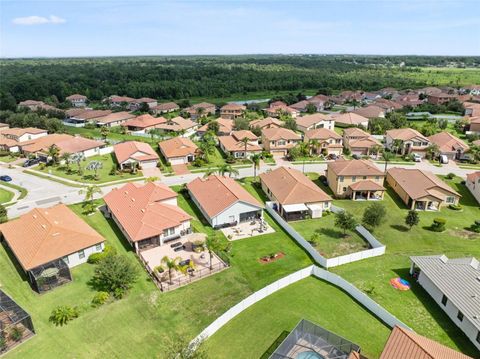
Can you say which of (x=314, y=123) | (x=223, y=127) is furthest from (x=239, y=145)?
(x=314, y=123)

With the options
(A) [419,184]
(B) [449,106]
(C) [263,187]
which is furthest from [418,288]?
(B) [449,106]

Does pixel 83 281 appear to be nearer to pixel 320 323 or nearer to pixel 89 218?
pixel 89 218

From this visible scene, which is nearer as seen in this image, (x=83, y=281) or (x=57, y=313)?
(x=57, y=313)

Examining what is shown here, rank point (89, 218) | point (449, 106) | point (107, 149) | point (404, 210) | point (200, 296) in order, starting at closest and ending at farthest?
1. point (200, 296)
2. point (89, 218)
3. point (404, 210)
4. point (107, 149)
5. point (449, 106)

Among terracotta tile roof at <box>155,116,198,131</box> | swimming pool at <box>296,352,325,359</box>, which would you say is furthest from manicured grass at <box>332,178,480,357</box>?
terracotta tile roof at <box>155,116,198,131</box>

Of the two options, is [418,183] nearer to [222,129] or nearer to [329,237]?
[329,237]
